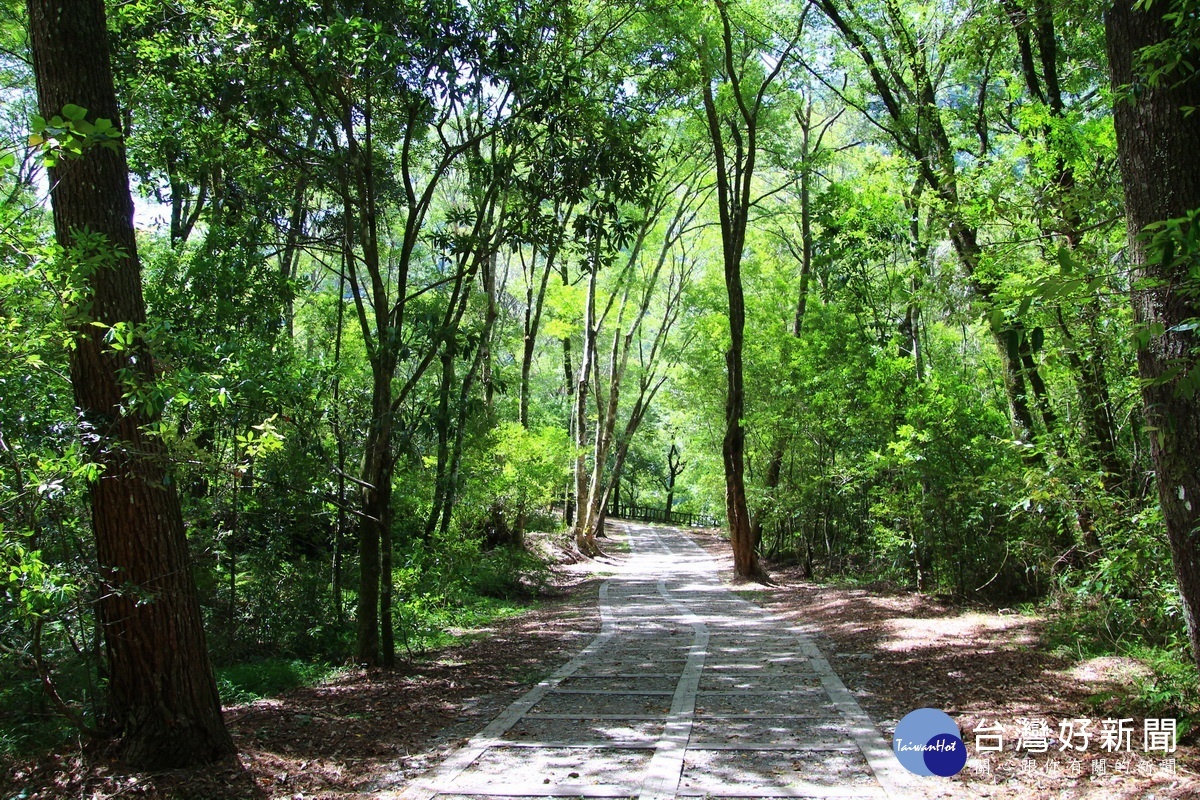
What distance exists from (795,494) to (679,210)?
9963mm

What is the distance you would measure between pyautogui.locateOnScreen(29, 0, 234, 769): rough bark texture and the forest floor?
1.04 ft

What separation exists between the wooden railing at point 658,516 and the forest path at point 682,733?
40.1 metres

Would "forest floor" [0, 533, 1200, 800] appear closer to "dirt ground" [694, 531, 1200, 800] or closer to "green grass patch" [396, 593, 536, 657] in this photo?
"dirt ground" [694, 531, 1200, 800]

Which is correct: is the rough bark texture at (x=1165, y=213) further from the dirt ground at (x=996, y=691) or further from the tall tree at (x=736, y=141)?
the tall tree at (x=736, y=141)

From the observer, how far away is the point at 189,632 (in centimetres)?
466

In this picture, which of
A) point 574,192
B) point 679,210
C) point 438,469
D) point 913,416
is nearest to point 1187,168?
point 574,192

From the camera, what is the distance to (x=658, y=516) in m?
54.1

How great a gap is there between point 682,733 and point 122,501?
154 inches

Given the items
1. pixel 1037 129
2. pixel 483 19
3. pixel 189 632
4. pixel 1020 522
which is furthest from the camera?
pixel 1020 522

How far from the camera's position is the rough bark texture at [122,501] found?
4.39 meters

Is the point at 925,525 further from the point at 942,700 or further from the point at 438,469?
the point at 438,469

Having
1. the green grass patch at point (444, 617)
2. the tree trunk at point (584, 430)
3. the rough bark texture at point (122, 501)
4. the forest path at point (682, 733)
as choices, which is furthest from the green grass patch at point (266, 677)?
the tree trunk at point (584, 430)

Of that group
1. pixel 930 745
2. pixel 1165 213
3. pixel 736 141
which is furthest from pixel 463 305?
pixel 736 141

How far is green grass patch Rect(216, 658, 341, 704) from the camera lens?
659 centimetres
